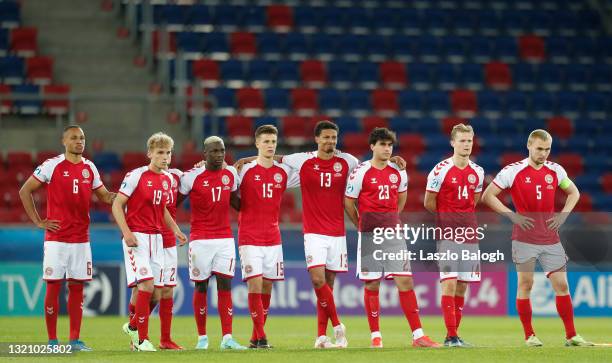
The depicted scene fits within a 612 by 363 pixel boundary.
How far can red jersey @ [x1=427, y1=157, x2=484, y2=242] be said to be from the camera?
38.5 feet

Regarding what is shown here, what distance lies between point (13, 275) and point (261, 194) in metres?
7.72

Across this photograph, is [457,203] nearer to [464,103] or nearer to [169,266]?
[169,266]

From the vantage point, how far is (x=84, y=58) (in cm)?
2525

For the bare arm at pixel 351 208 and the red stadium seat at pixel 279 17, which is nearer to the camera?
the bare arm at pixel 351 208

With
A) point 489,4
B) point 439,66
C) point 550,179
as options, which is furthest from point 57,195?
point 489,4

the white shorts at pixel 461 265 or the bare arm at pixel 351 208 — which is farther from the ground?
the bare arm at pixel 351 208

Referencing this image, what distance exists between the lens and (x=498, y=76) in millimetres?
26328

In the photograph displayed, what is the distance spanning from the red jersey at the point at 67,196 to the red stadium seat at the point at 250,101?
12584mm

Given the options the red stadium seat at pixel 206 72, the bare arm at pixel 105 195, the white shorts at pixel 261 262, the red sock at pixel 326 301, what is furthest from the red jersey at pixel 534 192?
the red stadium seat at pixel 206 72

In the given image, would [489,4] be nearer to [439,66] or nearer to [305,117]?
[439,66]

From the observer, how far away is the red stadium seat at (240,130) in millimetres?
23406

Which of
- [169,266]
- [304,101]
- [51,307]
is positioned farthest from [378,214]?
[304,101]

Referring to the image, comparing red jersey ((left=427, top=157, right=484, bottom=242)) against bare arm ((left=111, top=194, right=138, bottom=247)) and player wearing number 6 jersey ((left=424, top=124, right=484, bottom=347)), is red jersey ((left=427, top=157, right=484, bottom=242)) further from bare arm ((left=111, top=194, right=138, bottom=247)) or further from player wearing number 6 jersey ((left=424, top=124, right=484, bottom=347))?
bare arm ((left=111, top=194, right=138, bottom=247))

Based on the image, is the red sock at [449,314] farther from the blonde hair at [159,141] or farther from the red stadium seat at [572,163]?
the red stadium seat at [572,163]
